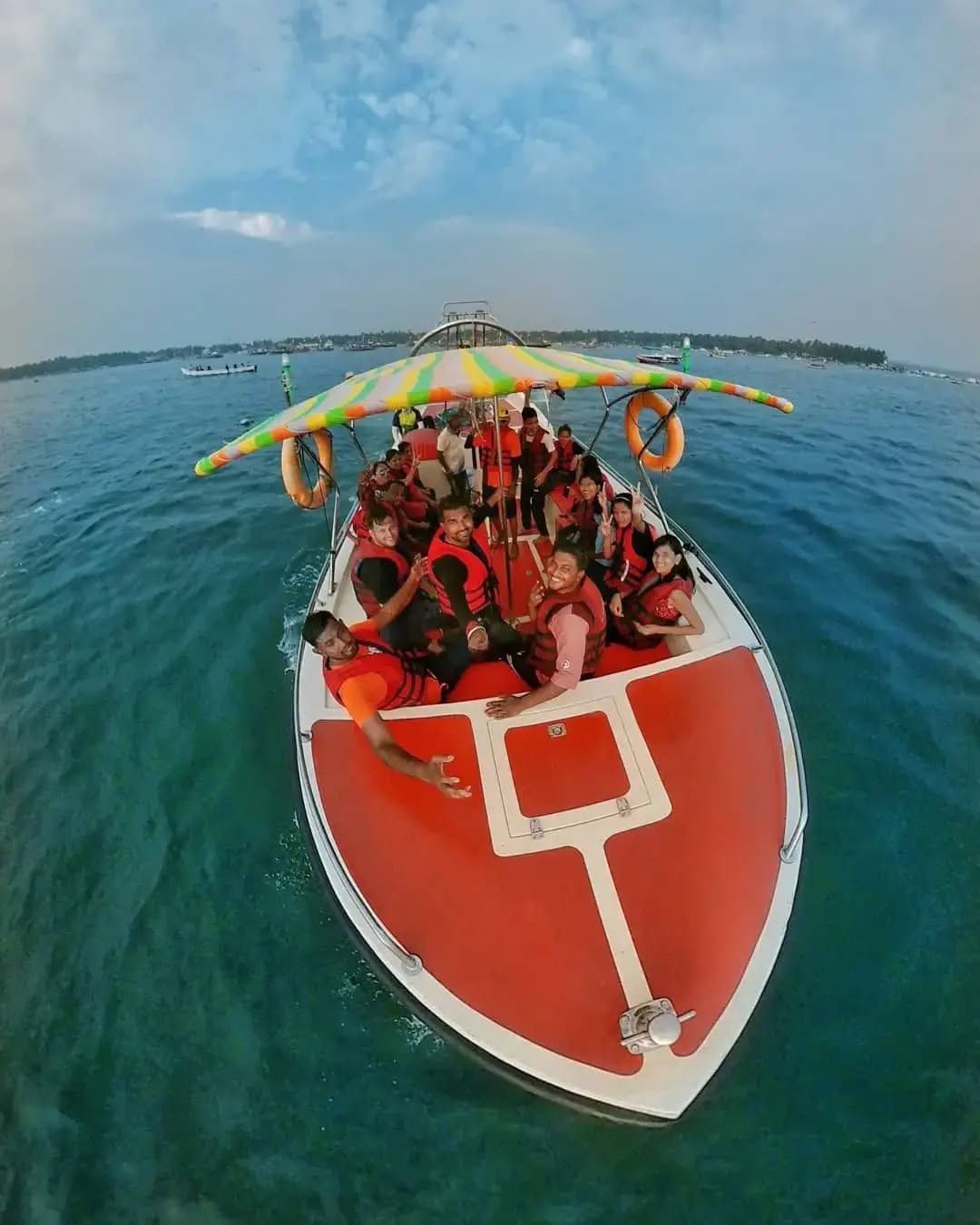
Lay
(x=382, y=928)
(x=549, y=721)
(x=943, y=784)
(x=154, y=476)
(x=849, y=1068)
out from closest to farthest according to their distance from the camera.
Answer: (x=382, y=928) < (x=849, y=1068) < (x=549, y=721) < (x=943, y=784) < (x=154, y=476)

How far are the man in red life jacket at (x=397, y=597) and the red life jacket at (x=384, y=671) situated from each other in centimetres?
27

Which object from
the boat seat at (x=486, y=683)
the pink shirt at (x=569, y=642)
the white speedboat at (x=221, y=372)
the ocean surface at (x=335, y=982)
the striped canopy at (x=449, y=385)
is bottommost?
the ocean surface at (x=335, y=982)

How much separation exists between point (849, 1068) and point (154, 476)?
69.3ft

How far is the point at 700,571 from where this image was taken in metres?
5.77

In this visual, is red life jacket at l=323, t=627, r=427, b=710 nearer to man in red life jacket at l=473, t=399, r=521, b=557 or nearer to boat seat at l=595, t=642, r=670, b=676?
boat seat at l=595, t=642, r=670, b=676

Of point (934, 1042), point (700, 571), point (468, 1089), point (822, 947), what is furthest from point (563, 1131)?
point (700, 571)

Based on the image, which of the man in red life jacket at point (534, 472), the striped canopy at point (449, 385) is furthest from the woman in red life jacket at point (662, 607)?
the man in red life jacket at point (534, 472)

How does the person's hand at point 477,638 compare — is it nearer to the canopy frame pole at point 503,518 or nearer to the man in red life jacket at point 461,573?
the man in red life jacket at point 461,573

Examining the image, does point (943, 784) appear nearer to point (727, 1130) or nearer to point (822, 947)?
point (822, 947)

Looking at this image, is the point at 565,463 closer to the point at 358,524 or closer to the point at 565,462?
the point at 565,462

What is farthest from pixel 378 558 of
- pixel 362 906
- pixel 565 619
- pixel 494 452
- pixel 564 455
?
pixel 564 455

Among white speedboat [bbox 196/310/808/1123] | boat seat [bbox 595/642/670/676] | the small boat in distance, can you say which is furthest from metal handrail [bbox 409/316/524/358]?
the small boat in distance

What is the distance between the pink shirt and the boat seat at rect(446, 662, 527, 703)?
2.80 ft

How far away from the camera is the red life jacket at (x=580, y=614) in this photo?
3355mm
